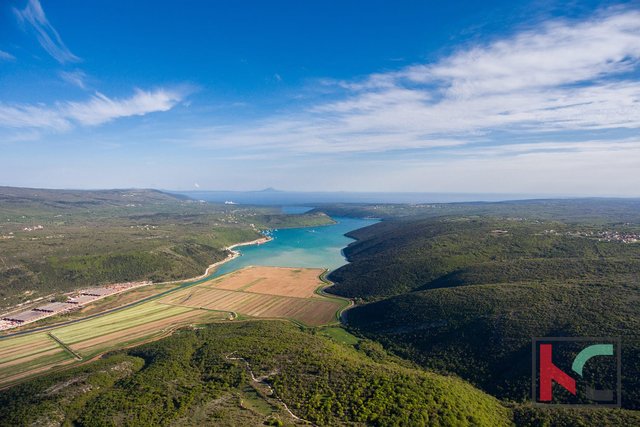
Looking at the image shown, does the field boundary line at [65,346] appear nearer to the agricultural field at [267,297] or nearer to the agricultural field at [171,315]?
the agricultural field at [171,315]

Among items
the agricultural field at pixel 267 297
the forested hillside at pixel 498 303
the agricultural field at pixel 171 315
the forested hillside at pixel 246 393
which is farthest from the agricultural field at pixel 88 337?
the forested hillside at pixel 498 303

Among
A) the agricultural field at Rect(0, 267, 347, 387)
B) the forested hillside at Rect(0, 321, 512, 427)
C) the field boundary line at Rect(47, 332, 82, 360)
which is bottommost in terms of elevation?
the field boundary line at Rect(47, 332, 82, 360)

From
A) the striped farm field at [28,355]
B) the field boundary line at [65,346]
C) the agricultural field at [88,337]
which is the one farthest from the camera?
the field boundary line at [65,346]

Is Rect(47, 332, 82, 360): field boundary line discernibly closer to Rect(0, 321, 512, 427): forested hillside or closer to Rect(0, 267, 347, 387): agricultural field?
Rect(0, 267, 347, 387): agricultural field

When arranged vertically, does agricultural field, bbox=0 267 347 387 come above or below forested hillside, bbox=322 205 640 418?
below

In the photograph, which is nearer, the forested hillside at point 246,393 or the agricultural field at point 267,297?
the forested hillside at point 246,393

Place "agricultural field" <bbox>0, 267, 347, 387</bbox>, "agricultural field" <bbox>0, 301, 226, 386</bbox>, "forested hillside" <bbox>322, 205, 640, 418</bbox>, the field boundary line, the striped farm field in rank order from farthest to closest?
1. "agricultural field" <bbox>0, 267, 347, 387</bbox>
2. the field boundary line
3. "agricultural field" <bbox>0, 301, 226, 386</bbox>
4. the striped farm field
5. "forested hillside" <bbox>322, 205, 640, 418</bbox>

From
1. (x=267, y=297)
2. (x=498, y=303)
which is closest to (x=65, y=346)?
(x=267, y=297)

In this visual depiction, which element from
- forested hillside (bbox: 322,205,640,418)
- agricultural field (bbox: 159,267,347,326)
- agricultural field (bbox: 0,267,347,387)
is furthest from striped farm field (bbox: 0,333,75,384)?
forested hillside (bbox: 322,205,640,418)

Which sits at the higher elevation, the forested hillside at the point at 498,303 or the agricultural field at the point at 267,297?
the forested hillside at the point at 498,303

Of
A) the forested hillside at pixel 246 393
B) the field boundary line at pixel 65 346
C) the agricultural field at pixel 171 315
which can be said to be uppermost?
the forested hillside at pixel 246 393
